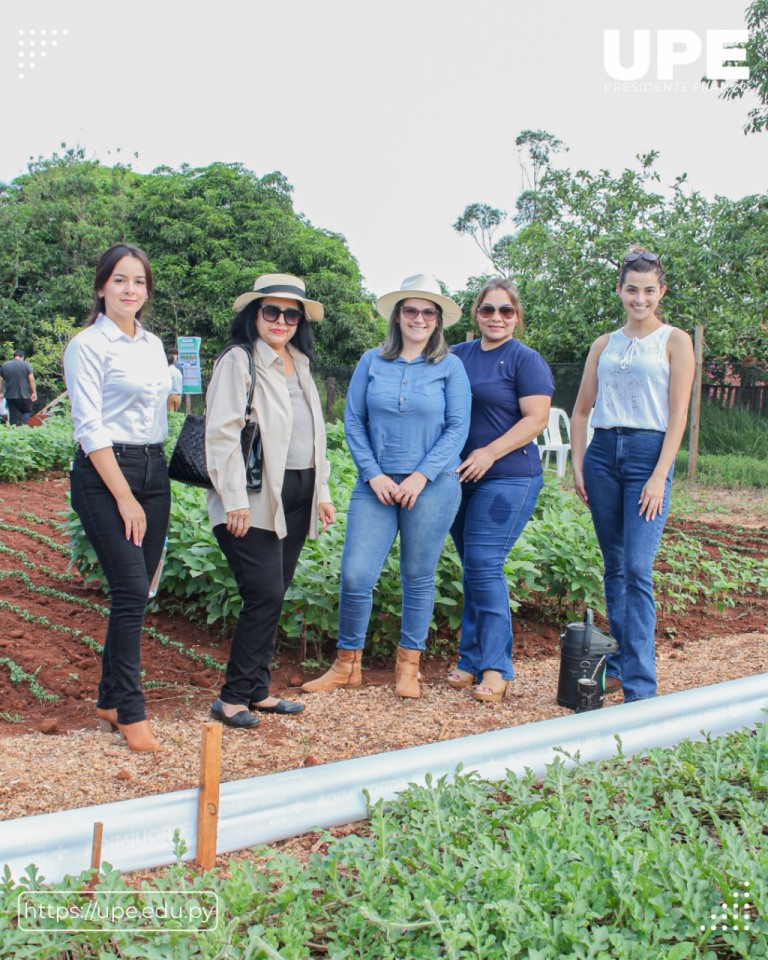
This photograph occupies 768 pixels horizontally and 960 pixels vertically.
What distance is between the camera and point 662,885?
2047 millimetres

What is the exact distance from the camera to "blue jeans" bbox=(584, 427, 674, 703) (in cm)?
367

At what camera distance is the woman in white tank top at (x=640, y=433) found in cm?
362

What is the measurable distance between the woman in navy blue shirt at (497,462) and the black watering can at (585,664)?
1.09 ft

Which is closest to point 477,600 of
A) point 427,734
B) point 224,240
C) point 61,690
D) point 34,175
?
point 427,734

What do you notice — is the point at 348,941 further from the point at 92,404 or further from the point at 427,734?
the point at 92,404

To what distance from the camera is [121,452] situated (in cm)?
315

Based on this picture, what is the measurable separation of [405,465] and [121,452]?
1162mm

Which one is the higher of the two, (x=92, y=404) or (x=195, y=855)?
(x=92, y=404)

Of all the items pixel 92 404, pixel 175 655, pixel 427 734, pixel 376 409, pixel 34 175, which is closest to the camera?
pixel 92 404

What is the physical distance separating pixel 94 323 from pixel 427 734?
192cm

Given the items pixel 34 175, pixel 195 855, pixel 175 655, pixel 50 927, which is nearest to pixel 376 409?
pixel 175 655

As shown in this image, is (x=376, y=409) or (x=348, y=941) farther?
(x=376, y=409)

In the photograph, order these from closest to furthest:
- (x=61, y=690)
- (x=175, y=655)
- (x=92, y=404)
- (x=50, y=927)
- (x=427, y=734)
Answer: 1. (x=50, y=927)
2. (x=92, y=404)
3. (x=427, y=734)
4. (x=61, y=690)
5. (x=175, y=655)

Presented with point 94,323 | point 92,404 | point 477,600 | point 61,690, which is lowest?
point 61,690
